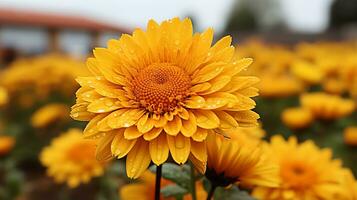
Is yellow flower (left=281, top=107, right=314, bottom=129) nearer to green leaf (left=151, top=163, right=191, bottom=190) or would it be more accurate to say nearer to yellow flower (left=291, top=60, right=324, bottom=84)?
yellow flower (left=291, top=60, right=324, bottom=84)

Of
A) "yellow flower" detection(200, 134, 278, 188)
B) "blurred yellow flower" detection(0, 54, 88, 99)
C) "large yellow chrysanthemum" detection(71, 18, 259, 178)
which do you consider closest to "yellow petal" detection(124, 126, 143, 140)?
"large yellow chrysanthemum" detection(71, 18, 259, 178)

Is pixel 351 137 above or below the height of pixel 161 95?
below

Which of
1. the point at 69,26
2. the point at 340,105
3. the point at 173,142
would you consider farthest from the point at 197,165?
the point at 69,26

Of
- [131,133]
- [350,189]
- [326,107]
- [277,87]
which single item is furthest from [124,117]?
[277,87]

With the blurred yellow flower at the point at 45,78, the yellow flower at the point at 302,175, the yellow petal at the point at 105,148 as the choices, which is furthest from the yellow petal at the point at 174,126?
the blurred yellow flower at the point at 45,78

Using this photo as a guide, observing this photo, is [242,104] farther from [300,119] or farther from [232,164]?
[300,119]

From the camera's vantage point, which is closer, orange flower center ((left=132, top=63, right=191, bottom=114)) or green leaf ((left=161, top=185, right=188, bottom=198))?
orange flower center ((left=132, top=63, right=191, bottom=114))

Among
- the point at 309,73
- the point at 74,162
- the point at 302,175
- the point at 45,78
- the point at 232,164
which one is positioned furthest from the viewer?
the point at 45,78
